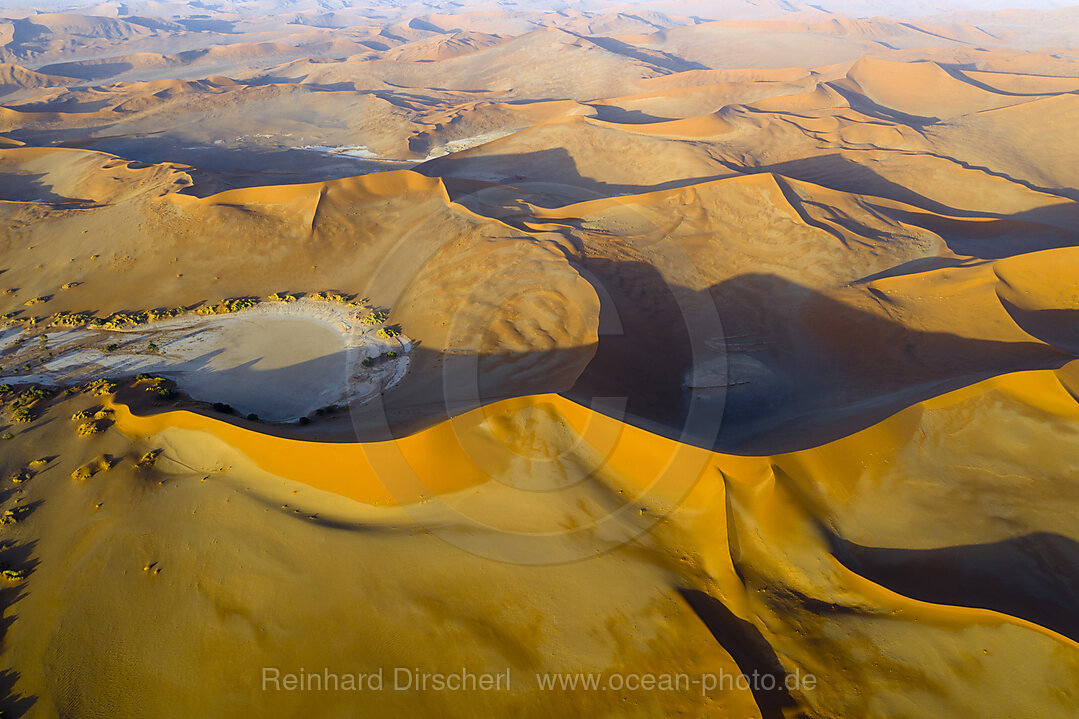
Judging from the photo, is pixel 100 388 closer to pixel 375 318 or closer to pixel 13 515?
pixel 13 515

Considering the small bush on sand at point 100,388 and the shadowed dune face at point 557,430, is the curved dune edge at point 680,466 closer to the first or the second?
the shadowed dune face at point 557,430

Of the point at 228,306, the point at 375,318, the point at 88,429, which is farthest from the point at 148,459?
the point at 228,306

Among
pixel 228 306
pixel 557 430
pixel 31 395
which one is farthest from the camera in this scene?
pixel 228 306

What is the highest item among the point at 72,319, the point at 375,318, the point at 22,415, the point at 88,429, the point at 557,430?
the point at 557,430

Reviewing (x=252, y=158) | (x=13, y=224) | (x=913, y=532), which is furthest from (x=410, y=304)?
(x=252, y=158)

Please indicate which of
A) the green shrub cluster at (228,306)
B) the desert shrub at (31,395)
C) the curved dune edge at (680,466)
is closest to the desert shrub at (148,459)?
the curved dune edge at (680,466)

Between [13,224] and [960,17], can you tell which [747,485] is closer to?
[13,224]

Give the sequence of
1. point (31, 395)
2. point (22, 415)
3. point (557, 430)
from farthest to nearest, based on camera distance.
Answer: point (31, 395), point (22, 415), point (557, 430)

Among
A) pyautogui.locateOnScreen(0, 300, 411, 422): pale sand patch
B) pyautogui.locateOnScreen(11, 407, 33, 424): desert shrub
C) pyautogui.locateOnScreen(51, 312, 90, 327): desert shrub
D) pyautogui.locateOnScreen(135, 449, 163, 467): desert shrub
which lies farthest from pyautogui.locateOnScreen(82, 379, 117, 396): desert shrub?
pyautogui.locateOnScreen(51, 312, 90, 327): desert shrub

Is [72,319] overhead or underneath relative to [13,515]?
underneath
